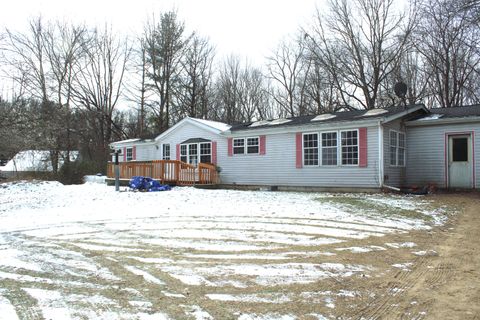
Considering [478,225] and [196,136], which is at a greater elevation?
[196,136]

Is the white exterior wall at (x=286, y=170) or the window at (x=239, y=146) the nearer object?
the white exterior wall at (x=286, y=170)

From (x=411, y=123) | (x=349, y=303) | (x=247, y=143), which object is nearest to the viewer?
(x=349, y=303)

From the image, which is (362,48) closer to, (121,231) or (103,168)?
(103,168)

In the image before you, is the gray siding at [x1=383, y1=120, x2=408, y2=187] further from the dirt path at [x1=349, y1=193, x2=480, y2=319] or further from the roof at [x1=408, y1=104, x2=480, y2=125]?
the dirt path at [x1=349, y1=193, x2=480, y2=319]

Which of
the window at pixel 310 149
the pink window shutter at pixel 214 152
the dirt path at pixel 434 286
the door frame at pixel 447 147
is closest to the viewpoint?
the dirt path at pixel 434 286

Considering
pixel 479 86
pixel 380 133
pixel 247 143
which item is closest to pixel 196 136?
pixel 247 143

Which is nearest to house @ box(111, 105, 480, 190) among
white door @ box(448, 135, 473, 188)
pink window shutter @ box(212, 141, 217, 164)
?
white door @ box(448, 135, 473, 188)

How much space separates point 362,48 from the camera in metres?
28.8

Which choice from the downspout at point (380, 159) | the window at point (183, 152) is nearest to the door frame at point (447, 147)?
the downspout at point (380, 159)

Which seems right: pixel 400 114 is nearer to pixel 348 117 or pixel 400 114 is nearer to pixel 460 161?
pixel 348 117

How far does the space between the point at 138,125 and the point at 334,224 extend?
29.1m

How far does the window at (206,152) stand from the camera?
19.7 m

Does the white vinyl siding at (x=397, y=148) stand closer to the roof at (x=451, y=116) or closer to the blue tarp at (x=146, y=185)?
the roof at (x=451, y=116)

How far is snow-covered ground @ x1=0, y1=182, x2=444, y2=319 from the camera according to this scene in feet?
12.2
